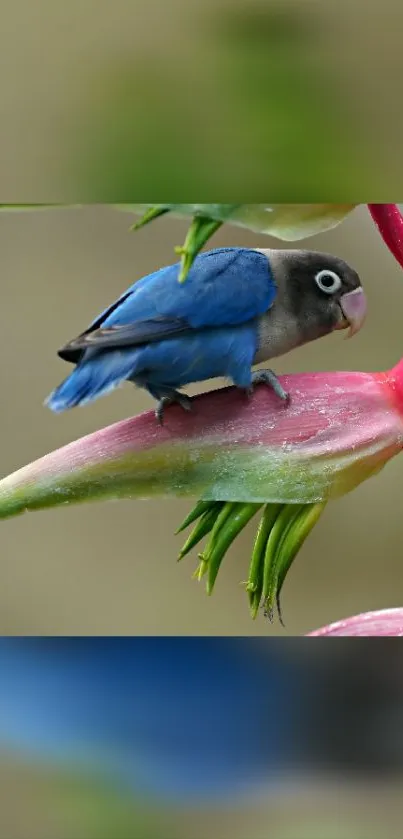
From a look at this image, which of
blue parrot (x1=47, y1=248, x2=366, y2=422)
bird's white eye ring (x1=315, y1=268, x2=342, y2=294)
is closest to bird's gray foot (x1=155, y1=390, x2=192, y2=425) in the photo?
blue parrot (x1=47, y1=248, x2=366, y2=422)

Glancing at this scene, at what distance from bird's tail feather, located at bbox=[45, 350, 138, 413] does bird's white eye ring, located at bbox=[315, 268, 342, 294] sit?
5.3 inches

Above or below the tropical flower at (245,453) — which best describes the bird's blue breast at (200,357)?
above

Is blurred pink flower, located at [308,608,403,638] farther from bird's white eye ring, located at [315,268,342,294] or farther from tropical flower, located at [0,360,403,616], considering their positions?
bird's white eye ring, located at [315,268,342,294]

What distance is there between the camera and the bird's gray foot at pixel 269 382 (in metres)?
0.58

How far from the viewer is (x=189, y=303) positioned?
56 cm

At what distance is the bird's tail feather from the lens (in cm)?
55

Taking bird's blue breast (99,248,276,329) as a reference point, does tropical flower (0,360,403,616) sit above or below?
below

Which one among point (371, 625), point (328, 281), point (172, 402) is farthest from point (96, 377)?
point (371, 625)

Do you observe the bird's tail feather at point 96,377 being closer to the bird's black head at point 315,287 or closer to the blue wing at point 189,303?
the blue wing at point 189,303

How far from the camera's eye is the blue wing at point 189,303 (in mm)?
552
